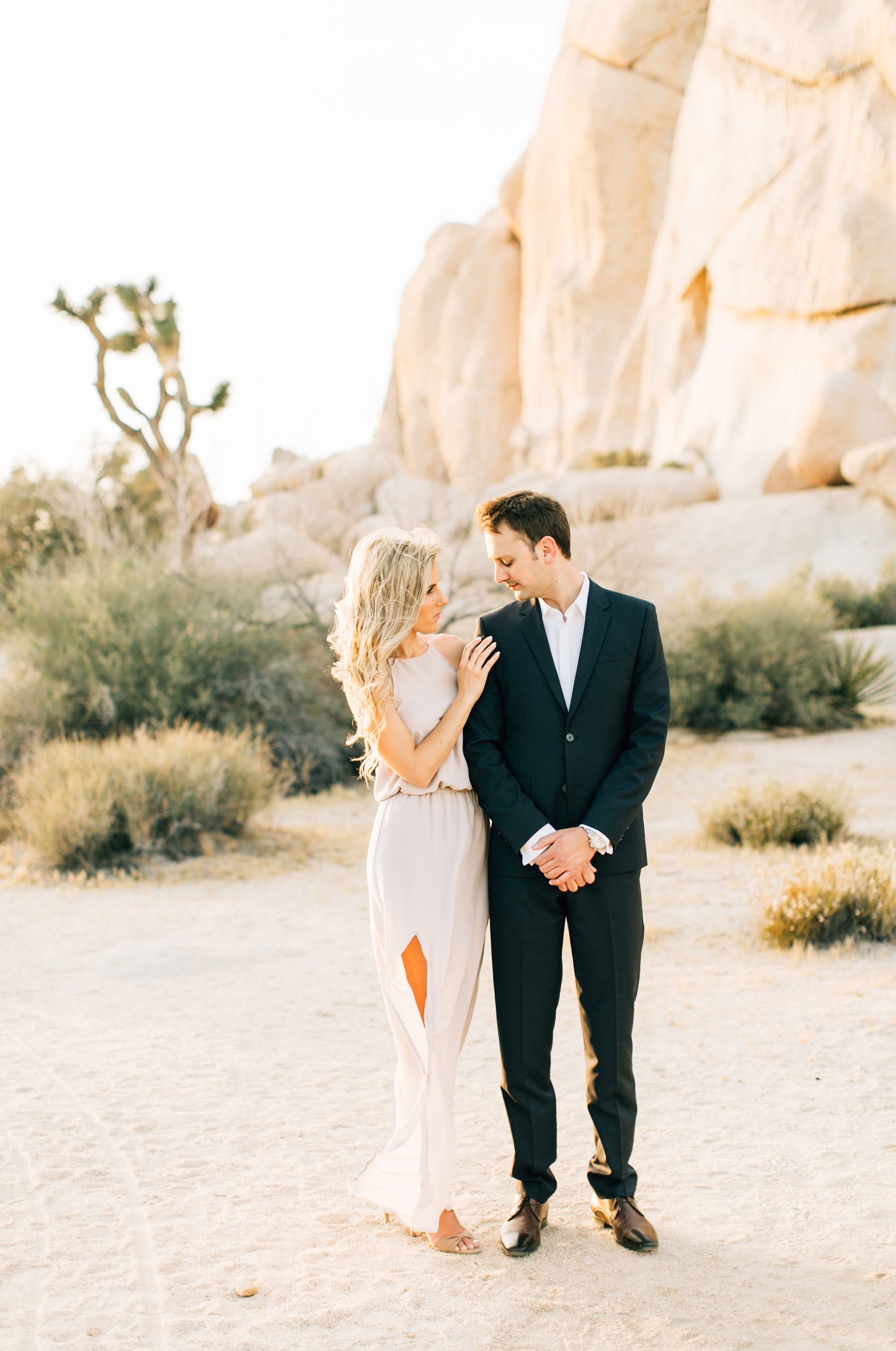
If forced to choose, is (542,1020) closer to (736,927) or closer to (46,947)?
(736,927)

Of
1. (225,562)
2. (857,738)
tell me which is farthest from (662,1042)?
(225,562)

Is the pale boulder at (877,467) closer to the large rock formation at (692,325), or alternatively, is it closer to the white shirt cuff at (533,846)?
the large rock formation at (692,325)

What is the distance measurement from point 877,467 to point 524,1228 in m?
22.6

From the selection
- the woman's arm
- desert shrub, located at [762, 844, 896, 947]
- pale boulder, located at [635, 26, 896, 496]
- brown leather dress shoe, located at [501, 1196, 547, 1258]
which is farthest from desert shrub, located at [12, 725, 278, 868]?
pale boulder, located at [635, 26, 896, 496]

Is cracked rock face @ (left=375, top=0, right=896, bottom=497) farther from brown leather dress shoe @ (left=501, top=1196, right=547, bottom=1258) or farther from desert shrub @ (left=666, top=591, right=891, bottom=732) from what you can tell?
brown leather dress shoe @ (left=501, top=1196, right=547, bottom=1258)

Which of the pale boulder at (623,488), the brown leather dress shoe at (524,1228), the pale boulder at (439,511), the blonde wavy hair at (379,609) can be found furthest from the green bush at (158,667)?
the pale boulder at (623,488)

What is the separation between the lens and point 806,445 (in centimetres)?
2528

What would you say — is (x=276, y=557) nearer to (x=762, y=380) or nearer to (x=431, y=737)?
(x=431, y=737)

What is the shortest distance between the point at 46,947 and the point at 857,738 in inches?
399

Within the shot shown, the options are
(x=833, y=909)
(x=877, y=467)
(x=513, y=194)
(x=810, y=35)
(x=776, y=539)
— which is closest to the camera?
(x=833, y=909)

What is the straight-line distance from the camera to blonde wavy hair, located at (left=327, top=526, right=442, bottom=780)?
310cm

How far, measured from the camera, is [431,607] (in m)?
3.19

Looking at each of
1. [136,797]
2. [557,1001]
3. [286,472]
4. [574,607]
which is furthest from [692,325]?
[557,1001]

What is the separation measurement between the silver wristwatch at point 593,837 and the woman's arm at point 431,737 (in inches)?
16.5
